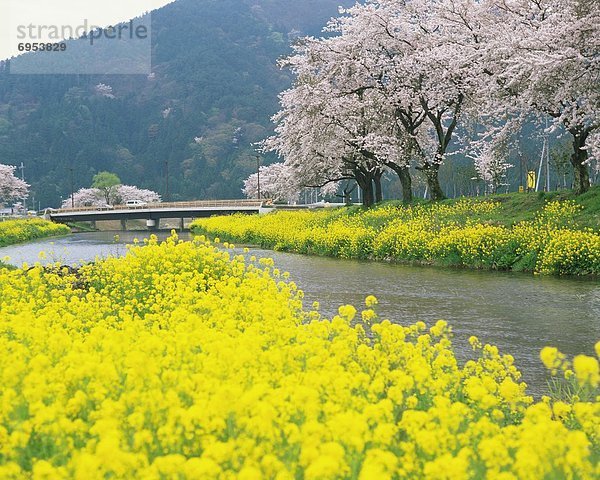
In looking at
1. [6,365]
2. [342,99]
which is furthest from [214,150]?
[6,365]

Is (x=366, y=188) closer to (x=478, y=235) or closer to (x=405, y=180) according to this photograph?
(x=405, y=180)

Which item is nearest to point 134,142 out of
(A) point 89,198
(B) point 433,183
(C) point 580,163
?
(A) point 89,198

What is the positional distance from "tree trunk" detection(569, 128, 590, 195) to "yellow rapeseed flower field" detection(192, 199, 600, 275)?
4.96 ft

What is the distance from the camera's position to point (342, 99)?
35.6 meters

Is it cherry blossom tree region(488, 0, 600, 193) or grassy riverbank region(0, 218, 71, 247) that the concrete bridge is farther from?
cherry blossom tree region(488, 0, 600, 193)

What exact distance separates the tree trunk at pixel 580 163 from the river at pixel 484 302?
768 cm

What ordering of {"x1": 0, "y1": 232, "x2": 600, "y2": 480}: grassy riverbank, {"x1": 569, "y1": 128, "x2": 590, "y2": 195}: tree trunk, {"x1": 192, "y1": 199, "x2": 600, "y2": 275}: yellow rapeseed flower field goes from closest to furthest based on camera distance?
{"x1": 0, "y1": 232, "x2": 600, "y2": 480}: grassy riverbank < {"x1": 192, "y1": 199, "x2": 600, "y2": 275}: yellow rapeseed flower field < {"x1": 569, "y1": 128, "x2": 590, "y2": 195}: tree trunk

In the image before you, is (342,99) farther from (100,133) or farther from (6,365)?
(100,133)

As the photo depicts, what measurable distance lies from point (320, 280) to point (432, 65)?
56.3ft

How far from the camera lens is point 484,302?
576 inches

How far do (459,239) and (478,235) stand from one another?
624mm

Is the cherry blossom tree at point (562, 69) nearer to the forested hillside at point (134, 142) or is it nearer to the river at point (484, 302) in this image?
the river at point (484, 302)

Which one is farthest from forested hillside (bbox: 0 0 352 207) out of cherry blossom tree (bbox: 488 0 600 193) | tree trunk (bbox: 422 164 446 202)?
cherry blossom tree (bbox: 488 0 600 193)

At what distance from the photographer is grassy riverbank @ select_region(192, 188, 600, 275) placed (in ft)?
62.0
